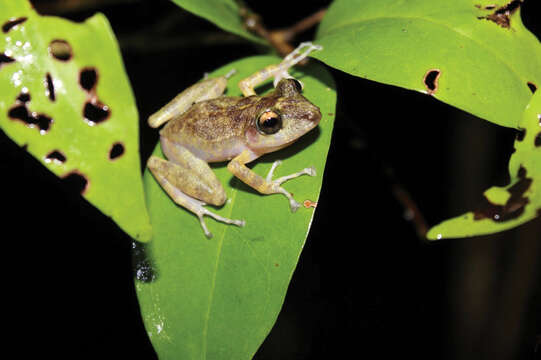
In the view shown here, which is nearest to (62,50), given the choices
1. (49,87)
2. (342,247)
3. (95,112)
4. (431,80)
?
(49,87)

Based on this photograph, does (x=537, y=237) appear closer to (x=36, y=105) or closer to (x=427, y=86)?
(x=427, y=86)

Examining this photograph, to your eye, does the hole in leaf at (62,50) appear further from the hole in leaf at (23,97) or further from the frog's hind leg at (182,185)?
the frog's hind leg at (182,185)

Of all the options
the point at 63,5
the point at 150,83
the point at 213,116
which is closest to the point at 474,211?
the point at 213,116

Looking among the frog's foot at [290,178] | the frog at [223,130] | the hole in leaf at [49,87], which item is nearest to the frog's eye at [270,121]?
the frog at [223,130]

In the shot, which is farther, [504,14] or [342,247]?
[342,247]

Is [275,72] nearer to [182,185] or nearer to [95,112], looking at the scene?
[182,185]

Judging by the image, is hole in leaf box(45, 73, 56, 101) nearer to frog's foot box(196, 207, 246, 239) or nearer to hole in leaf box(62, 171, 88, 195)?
hole in leaf box(62, 171, 88, 195)
